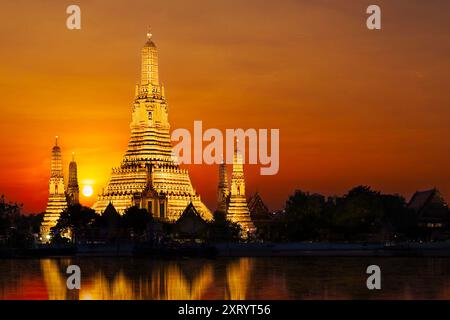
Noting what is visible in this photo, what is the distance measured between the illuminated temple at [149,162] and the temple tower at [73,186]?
37.8 ft

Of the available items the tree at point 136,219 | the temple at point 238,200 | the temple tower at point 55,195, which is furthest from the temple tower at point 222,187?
the tree at point 136,219

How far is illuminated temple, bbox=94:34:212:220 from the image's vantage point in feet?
405

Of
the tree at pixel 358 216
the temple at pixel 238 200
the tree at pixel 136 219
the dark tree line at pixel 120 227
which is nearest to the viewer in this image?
the tree at pixel 136 219

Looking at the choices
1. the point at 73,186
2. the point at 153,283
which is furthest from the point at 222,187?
the point at 153,283

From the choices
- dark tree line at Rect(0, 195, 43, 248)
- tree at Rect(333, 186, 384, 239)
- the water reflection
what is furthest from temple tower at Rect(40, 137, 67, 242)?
the water reflection

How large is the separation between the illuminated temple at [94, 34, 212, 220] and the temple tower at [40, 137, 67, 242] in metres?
4.42

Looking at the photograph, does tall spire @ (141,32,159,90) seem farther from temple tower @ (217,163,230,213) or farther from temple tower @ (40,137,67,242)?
temple tower @ (217,163,230,213)

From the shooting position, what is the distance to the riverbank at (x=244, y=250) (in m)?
102

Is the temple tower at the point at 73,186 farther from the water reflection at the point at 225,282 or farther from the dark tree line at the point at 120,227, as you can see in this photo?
the water reflection at the point at 225,282

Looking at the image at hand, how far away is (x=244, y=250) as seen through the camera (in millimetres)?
107812

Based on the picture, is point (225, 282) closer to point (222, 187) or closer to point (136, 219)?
point (136, 219)

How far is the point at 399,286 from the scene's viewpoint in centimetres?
5659

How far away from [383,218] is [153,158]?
1068 inches

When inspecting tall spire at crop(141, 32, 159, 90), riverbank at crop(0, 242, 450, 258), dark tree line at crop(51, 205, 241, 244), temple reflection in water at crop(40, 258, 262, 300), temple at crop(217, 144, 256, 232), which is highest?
tall spire at crop(141, 32, 159, 90)
